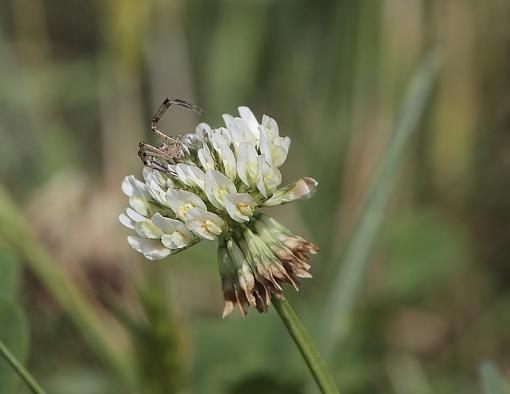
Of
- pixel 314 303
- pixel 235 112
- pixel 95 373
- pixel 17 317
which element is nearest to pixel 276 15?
pixel 235 112

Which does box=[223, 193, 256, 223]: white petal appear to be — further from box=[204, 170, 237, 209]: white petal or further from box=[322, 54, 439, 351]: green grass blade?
box=[322, 54, 439, 351]: green grass blade

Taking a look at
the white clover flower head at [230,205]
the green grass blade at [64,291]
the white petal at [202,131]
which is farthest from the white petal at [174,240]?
the green grass blade at [64,291]

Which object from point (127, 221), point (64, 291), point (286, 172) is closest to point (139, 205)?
point (127, 221)

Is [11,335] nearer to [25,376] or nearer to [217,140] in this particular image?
[25,376]

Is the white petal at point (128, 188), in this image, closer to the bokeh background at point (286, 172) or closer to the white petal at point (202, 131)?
the white petal at point (202, 131)

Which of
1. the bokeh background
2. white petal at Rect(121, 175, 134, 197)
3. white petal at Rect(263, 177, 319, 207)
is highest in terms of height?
white petal at Rect(263, 177, 319, 207)

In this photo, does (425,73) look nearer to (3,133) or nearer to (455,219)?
(455,219)

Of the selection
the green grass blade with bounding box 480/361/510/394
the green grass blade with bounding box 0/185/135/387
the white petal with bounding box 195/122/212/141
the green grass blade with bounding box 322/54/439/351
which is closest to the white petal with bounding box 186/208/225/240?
the white petal with bounding box 195/122/212/141

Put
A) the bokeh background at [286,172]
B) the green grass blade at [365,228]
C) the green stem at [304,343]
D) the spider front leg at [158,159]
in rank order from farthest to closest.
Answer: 1. the bokeh background at [286,172]
2. the green grass blade at [365,228]
3. the spider front leg at [158,159]
4. the green stem at [304,343]
